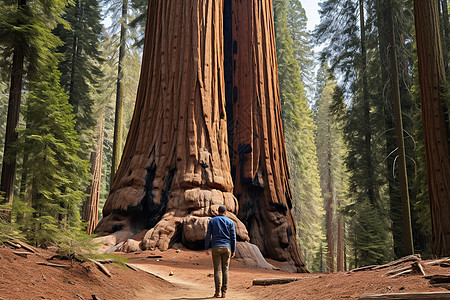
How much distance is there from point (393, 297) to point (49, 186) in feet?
25.1

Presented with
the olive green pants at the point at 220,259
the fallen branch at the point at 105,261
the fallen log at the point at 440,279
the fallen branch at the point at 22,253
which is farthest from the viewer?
the olive green pants at the point at 220,259

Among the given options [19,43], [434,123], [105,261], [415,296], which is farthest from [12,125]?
[434,123]

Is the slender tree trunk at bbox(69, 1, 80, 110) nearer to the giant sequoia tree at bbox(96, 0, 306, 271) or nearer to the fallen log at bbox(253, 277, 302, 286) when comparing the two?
the giant sequoia tree at bbox(96, 0, 306, 271)

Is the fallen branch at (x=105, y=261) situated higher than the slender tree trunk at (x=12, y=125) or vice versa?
the slender tree trunk at (x=12, y=125)

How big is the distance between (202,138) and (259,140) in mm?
3382

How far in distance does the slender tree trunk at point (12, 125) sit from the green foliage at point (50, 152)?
0.83 ft

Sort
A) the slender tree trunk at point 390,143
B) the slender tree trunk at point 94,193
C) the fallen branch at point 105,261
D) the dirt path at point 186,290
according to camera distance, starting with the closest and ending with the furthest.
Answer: the fallen branch at point 105,261 < the dirt path at point 186,290 < the slender tree trunk at point 390,143 < the slender tree trunk at point 94,193

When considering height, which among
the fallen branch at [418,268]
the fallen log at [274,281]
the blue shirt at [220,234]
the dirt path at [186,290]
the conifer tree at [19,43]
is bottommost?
the dirt path at [186,290]

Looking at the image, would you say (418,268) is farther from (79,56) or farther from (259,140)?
(79,56)

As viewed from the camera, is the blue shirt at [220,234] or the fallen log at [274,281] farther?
the fallen log at [274,281]

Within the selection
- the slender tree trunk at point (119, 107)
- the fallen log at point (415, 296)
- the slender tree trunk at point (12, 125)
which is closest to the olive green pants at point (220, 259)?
the fallen log at point (415, 296)

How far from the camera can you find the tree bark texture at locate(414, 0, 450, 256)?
8828mm

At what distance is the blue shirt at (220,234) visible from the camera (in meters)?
7.01

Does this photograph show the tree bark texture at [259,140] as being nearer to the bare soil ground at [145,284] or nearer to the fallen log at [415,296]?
the bare soil ground at [145,284]
